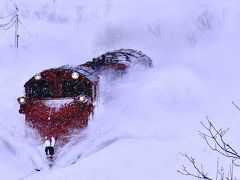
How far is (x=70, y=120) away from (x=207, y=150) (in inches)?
126

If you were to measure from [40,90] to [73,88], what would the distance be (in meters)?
0.81

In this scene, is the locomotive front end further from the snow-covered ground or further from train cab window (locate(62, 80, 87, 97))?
the snow-covered ground

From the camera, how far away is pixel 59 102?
422 inches

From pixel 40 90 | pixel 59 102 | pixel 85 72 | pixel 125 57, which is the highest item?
pixel 125 57

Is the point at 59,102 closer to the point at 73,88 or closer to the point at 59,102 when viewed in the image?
the point at 59,102

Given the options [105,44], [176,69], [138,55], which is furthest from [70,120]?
[105,44]

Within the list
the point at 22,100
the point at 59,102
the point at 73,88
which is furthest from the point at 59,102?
the point at 22,100

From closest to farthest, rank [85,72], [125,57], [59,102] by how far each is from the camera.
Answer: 1. [59,102]
2. [85,72]
3. [125,57]

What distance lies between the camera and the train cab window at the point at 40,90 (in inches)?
439

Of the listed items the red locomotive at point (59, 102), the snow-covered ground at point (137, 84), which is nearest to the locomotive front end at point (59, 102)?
the red locomotive at point (59, 102)

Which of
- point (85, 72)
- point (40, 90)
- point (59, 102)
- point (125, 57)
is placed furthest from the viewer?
point (125, 57)

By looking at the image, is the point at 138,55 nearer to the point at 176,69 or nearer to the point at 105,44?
the point at 176,69

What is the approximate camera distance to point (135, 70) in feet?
48.5

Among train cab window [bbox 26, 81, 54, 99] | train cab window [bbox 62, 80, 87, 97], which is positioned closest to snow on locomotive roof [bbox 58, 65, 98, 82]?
train cab window [bbox 62, 80, 87, 97]
